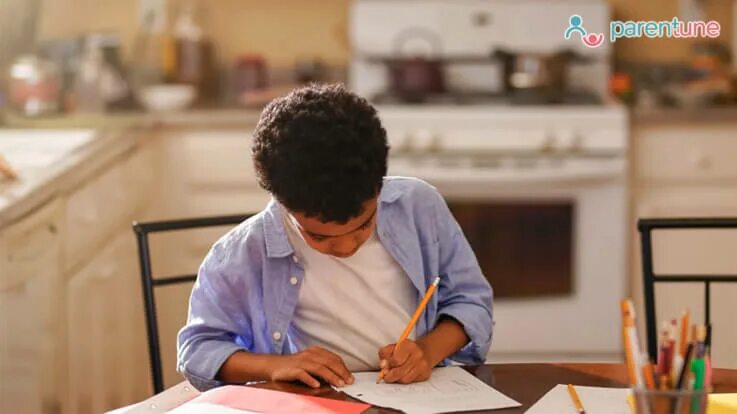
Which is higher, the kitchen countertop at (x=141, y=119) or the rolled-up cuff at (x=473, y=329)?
the kitchen countertop at (x=141, y=119)

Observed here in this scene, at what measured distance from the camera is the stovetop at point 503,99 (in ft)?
11.5

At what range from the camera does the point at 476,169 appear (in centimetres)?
334

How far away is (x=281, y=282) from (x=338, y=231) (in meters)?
0.18

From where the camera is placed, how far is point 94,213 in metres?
2.65

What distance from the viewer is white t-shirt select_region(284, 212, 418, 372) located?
1596 mm

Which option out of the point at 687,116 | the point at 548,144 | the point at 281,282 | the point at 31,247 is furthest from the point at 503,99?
the point at 281,282

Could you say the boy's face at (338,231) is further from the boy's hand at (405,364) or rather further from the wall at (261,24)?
the wall at (261,24)

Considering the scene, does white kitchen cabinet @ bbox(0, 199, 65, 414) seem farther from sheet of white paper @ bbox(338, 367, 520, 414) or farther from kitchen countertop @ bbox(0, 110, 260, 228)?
sheet of white paper @ bbox(338, 367, 520, 414)

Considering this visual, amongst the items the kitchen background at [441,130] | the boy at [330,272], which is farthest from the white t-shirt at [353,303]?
the kitchen background at [441,130]

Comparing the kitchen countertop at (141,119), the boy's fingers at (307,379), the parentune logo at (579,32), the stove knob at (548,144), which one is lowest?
the boy's fingers at (307,379)

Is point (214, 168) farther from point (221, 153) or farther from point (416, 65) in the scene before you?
point (416, 65)

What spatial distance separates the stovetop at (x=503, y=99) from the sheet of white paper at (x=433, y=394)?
7.00ft

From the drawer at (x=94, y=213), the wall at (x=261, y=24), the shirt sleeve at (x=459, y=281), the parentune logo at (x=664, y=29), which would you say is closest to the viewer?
the shirt sleeve at (x=459, y=281)

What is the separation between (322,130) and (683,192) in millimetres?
2261
